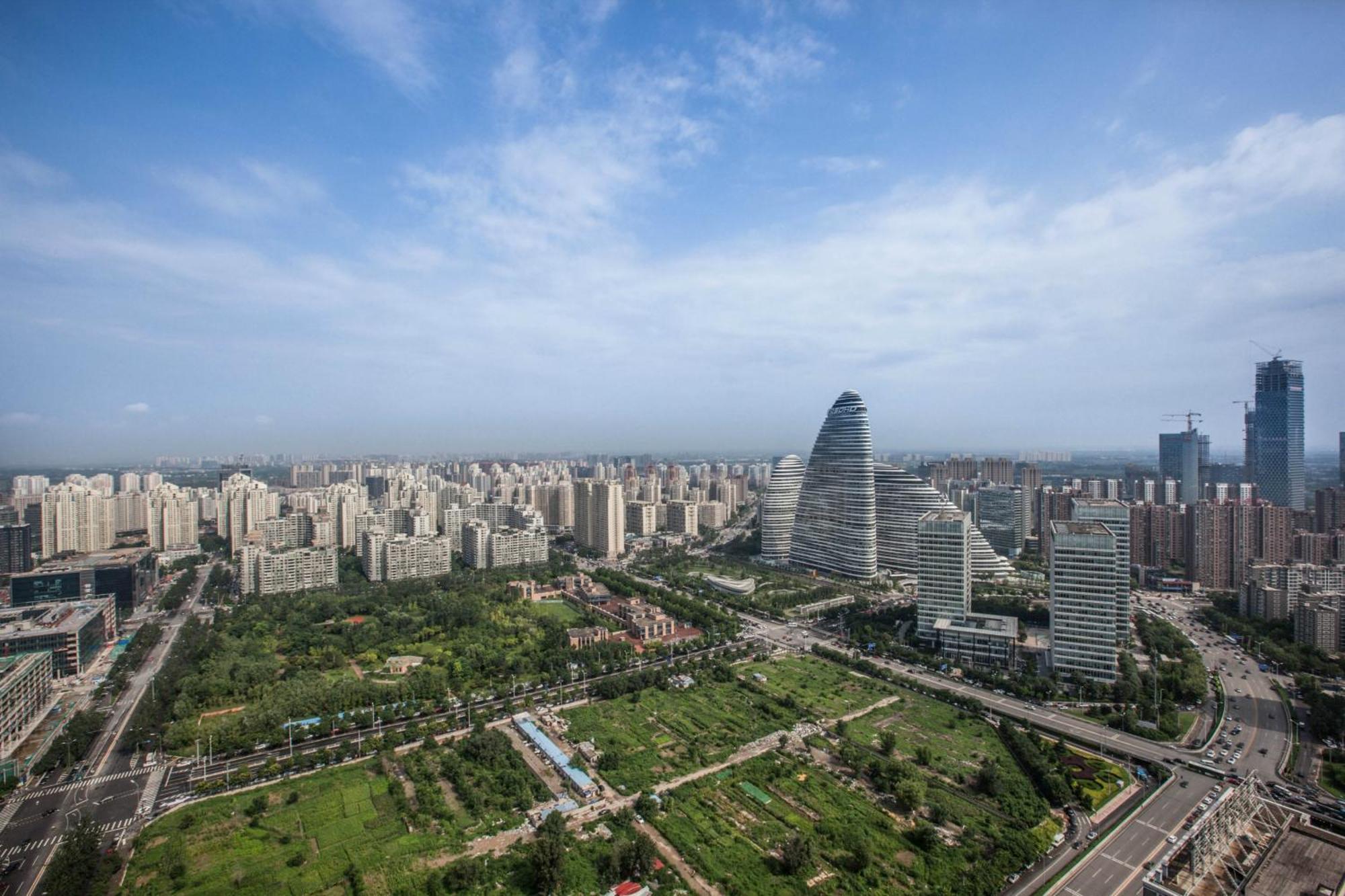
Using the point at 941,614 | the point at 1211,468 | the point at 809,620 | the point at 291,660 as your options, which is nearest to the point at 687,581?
the point at 809,620

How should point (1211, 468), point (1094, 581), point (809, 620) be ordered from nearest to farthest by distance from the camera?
point (1094, 581) < point (809, 620) < point (1211, 468)

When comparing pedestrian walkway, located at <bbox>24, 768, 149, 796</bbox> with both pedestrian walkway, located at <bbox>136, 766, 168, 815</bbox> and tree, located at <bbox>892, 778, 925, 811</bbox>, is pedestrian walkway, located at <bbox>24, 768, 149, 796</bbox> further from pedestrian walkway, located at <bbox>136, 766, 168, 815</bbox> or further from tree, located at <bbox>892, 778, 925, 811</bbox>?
tree, located at <bbox>892, 778, 925, 811</bbox>

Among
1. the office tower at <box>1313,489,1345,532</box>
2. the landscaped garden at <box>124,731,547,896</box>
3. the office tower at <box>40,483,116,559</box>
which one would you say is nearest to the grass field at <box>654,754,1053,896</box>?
the landscaped garden at <box>124,731,547,896</box>

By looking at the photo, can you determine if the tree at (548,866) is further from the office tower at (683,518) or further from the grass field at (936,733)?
the office tower at (683,518)

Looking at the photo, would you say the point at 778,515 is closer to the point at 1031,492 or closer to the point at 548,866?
the point at 1031,492

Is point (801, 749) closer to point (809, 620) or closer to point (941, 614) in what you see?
point (941, 614)

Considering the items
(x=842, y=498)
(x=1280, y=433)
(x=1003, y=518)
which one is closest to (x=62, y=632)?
(x=842, y=498)
